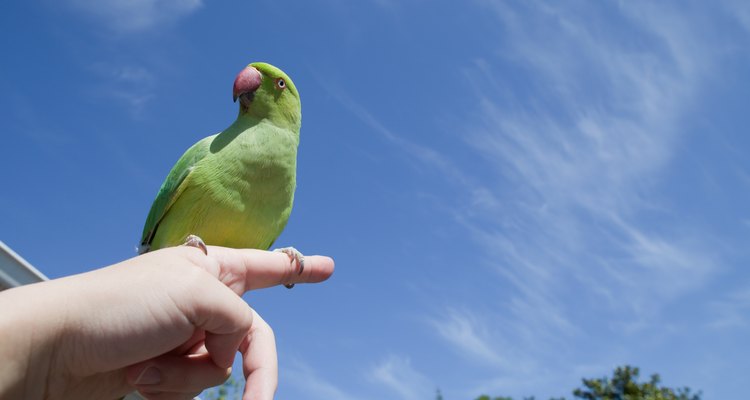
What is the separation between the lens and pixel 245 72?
12.7ft

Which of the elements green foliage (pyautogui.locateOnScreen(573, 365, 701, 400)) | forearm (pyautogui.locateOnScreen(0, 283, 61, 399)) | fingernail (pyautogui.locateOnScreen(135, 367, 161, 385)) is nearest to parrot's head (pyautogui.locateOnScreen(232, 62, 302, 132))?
fingernail (pyautogui.locateOnScreen(135, 367, 161, 385))

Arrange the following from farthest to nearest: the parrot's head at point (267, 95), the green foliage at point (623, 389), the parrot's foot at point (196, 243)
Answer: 1. the green foliage at point (623, 389)
2. the parrot's head at point (267, 95)
3. the parrot's foot at point (196, 243)

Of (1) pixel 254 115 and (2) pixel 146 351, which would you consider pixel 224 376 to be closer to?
(2) pixel 146 351

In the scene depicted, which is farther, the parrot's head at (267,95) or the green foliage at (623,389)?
the green foliage at (623,389)

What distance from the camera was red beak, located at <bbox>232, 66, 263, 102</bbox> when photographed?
3.78m

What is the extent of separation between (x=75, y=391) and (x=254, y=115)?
193cm

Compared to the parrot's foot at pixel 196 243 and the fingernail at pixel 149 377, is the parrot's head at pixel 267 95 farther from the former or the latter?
the fingernail at pixel 149 377

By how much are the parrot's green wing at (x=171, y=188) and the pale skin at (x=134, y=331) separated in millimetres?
800

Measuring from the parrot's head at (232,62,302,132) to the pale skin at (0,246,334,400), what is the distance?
1181 millimetres

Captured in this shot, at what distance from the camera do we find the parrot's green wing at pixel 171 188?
3.52m

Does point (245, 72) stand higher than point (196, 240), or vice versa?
point (245, 72)

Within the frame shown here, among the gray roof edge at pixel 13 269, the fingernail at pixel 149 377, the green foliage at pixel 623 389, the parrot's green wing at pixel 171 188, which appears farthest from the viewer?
the green foliage at pixel 623 389

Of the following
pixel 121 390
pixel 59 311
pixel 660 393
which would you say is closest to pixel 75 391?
pixel 121 390

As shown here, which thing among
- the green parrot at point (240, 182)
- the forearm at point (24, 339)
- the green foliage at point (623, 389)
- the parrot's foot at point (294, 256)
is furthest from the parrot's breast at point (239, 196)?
the green foliage at point (623, 389)
